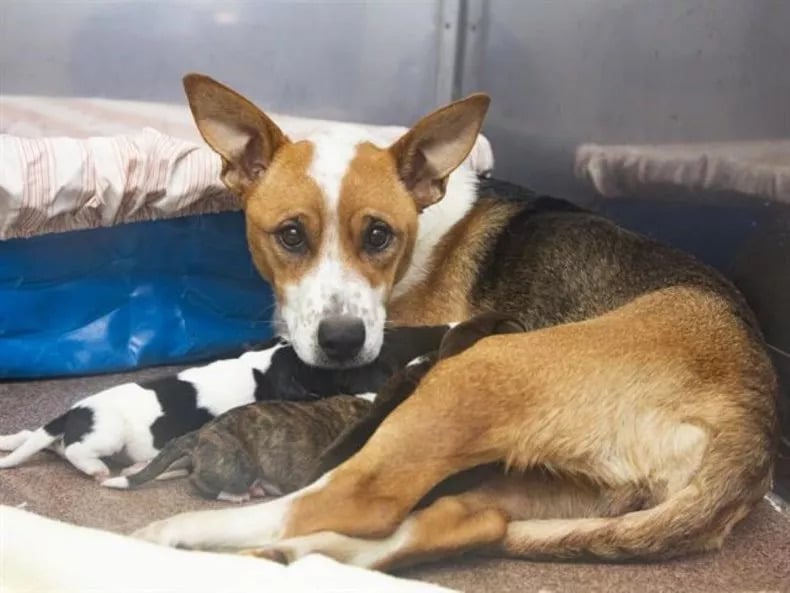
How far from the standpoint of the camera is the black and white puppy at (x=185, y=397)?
2.59 metres

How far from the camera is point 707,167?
10.5 feet

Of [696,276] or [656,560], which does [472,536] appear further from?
[696,276]

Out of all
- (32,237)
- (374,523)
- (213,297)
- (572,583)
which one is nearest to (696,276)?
(572,583)

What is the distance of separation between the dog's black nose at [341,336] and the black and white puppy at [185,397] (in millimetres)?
73

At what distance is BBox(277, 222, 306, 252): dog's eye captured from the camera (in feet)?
9.61

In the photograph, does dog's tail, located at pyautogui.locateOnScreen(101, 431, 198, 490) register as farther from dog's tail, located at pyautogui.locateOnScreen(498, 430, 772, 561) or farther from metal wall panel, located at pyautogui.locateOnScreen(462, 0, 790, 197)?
metal wall panel, located at pyautogui.locateOnScreen(462, 0, 790, 197)

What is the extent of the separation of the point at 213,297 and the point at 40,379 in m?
0.67

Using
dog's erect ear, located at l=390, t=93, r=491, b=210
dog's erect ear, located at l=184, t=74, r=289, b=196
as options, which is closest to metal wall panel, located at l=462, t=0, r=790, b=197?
dog's erect ear, located at l=390, t=93, r=491, b=210

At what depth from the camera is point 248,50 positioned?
14.8ft

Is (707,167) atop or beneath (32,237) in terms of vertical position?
atop

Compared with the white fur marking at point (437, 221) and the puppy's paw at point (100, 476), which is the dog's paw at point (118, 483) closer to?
the puppy's paw at point (100, 476)

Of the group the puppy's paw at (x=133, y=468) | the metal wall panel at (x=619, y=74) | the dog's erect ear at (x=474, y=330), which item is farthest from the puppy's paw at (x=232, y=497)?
the metal wall panel at (x=619, y=74)

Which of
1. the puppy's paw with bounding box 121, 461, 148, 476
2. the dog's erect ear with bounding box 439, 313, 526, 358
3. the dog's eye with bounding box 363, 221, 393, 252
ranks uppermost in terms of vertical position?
the dog's eye with bounding box 363, 221, 393, 252

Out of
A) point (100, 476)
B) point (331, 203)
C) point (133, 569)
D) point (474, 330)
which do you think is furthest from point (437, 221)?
point (133, 569)
